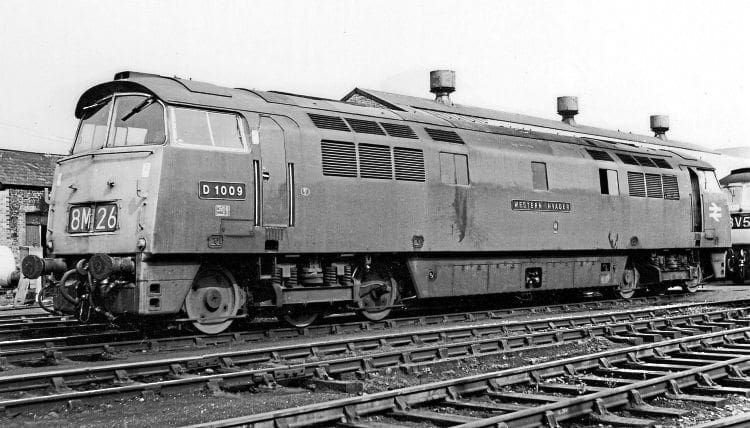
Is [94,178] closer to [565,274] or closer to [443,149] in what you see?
[443,149]

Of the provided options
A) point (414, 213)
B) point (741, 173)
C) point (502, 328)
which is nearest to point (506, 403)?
point (502, 328)

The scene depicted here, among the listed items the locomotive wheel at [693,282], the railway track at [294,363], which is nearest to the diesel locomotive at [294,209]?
the railway track at [294,363]

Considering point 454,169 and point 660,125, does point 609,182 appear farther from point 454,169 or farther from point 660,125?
point 660,125

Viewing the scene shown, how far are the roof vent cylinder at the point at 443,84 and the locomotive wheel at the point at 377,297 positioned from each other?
23.2 metres

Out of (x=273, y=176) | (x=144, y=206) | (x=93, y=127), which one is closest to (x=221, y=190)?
(x=273, y=176)

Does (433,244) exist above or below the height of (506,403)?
above

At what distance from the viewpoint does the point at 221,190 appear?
10.8 metres

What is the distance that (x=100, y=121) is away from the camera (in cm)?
1138

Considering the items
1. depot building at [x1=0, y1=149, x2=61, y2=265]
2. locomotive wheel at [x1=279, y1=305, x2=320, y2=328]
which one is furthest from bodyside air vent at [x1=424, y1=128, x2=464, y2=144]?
depot building at [x1=0, y1=149, x2=61, y2=265]

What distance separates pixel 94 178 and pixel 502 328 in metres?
6.25

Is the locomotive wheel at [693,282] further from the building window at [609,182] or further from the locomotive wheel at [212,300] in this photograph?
the locomotive wheel at [212,300]

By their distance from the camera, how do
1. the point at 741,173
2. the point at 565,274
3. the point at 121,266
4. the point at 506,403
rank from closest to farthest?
the point at 506,403 < the point at 121,266 < the point at 565,274 < the point at 741,173

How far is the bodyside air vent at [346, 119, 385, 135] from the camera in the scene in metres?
12.6

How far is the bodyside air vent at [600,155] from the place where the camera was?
673 inches
